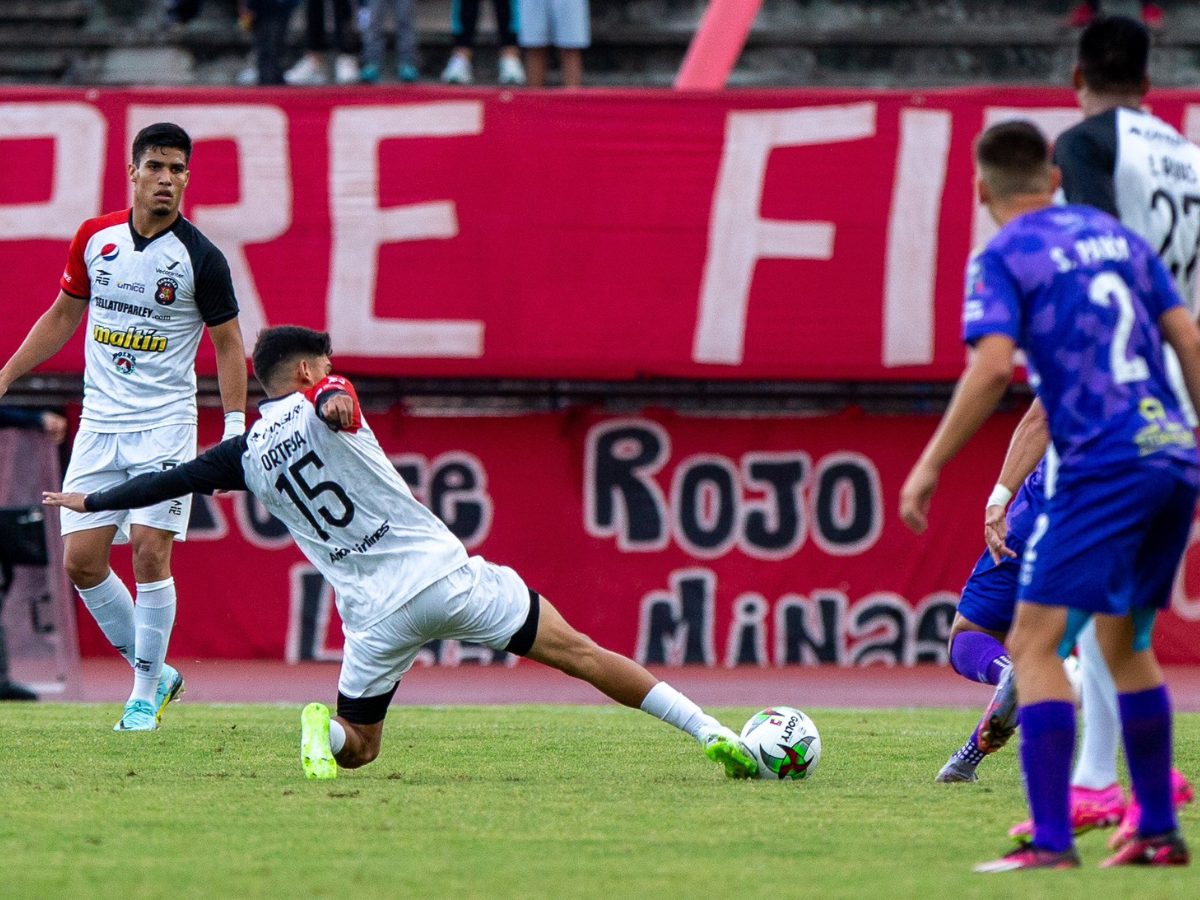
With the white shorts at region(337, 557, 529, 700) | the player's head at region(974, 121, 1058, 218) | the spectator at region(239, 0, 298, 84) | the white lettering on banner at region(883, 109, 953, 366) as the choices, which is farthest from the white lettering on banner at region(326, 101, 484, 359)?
the player's head at region(974, 121, 1058, 218)

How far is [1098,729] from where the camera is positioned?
5.11 meters

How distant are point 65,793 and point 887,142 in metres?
8.33

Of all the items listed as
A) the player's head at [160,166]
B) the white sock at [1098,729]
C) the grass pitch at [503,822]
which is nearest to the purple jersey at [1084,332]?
the white sock at [1098,729]

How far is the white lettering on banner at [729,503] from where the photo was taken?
13.2 m

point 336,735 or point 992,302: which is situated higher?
point 992,302

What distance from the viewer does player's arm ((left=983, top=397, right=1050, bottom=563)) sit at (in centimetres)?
557

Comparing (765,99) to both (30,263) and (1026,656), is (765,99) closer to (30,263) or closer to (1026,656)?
(30,263)

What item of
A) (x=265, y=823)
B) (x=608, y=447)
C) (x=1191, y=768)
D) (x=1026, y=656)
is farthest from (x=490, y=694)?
(x=1026, y=656)

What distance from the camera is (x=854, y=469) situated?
43.7 feet

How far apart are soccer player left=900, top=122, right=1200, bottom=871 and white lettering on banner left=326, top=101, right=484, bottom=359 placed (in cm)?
846

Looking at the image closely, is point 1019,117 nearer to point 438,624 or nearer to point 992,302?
point 438,624

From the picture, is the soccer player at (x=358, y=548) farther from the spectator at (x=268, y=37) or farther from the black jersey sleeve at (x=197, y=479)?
the spectator at (x=268, y=37)

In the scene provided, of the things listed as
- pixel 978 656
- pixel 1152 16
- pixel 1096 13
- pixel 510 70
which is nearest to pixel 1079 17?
pixel 1096 13

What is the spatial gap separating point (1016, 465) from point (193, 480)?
2.65 meters
